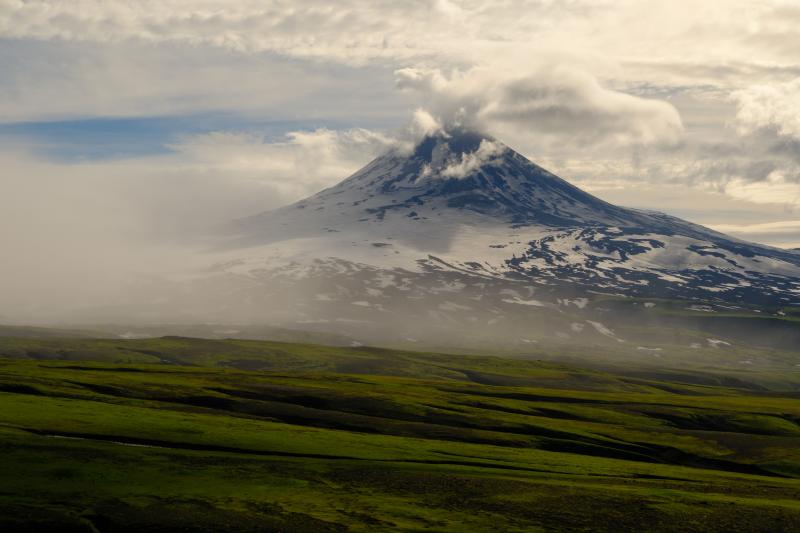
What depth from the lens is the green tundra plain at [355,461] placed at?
5288cm

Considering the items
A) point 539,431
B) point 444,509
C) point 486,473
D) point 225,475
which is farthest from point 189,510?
point 539,431

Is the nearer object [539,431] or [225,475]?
[225,475]

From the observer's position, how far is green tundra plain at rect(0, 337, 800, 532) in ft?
173

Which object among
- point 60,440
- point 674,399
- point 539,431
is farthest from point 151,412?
point 674,399

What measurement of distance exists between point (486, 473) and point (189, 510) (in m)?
28.0

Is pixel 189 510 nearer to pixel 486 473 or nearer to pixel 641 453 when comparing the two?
pixel 486 473

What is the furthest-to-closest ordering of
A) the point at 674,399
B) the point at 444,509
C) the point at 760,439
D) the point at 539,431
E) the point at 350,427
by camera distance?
the point at 674,399
the point at 760,439
the point at 539,431
the point at 350,427
the point at 444,509

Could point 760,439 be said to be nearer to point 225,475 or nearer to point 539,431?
point 539,431

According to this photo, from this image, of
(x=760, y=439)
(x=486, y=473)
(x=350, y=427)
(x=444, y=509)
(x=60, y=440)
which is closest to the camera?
(x=444, y=509)

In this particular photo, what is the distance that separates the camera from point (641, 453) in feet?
323

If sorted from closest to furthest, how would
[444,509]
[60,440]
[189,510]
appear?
[189,510]
[444,509]
[60,440]

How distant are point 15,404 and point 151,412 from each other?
12.8m

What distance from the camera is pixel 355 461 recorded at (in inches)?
2800

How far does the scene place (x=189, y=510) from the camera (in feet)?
170
